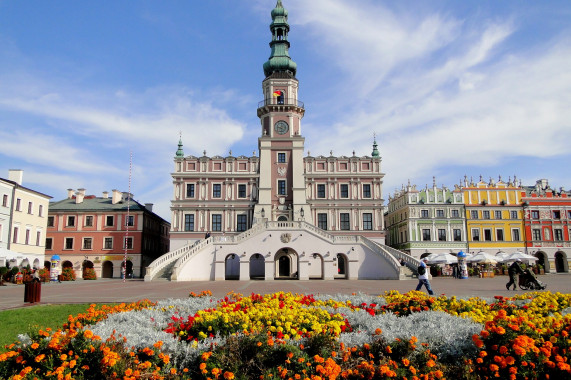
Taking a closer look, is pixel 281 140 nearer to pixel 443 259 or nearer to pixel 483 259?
pixel 443 259

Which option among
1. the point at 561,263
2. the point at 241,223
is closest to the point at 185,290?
the point at 241,223

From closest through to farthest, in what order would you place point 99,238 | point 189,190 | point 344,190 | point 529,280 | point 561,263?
point 529,280, point 189,190, point 344,190, point 99,238, point 561,263

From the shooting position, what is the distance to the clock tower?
5547 centimetres

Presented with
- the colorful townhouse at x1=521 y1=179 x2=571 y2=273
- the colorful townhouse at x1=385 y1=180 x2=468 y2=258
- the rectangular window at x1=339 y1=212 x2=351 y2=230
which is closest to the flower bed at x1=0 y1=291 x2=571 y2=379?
the rectangular window at x1=339 y1=212 x2=351 y2=230

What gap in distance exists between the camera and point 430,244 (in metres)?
65.2

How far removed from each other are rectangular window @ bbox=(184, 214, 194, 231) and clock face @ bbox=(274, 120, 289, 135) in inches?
633

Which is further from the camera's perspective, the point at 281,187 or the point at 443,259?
the point at 281,187

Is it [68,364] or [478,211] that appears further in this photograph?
[478,211]

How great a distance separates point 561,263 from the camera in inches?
2665

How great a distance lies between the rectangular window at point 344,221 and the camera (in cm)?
5697

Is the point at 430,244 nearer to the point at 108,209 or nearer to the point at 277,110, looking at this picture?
the point at 277,110

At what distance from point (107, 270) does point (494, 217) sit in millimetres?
57989

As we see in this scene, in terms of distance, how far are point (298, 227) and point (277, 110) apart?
65.3 feet

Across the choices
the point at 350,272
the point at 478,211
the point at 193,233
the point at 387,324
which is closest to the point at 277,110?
the point at 193,233
